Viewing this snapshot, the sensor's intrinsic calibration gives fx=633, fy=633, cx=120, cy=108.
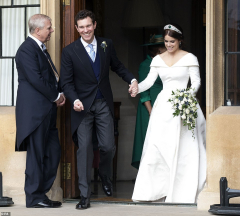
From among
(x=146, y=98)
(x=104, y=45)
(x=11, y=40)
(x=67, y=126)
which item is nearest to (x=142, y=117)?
(x=146, y=98)

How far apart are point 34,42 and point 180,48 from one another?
1.82 meters

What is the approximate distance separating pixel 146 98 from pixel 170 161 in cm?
144

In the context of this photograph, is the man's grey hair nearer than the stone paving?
No

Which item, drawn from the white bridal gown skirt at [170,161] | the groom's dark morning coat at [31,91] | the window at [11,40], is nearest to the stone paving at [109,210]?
the white bridal gown skirt at [170,161]

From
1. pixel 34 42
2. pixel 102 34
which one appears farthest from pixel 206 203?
pixel 102 34

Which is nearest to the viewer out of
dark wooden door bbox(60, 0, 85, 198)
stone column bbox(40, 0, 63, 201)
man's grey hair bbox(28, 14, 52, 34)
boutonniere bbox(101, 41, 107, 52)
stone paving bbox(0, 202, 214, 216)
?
stone paving bbox(0, 202, 214, 216)

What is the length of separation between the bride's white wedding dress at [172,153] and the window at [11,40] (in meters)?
1.47

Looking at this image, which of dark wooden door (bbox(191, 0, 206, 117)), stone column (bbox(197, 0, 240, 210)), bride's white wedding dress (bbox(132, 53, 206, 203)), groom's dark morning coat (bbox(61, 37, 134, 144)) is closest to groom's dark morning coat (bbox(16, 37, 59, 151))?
groom's dark morning coat (bbox(61, 37, 134, 144))

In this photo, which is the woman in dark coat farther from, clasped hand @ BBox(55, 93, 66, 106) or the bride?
clasped hand @ BBox(55, 93, 66, 106)

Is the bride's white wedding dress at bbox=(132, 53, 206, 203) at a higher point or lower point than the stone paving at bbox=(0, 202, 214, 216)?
higher

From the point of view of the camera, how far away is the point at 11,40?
23.6ft

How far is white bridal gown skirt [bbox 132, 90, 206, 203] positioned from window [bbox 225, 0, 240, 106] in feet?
2.33

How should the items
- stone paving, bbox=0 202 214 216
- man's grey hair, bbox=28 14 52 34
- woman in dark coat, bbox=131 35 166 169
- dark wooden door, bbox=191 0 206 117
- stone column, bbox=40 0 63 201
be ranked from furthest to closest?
dark wooden door, bbox=191 0 206 117
woman in dark coat, bbox=131 35 166 169
stone column, bbox=40 0 63 201
man's grey hair, bbox=28 14 52 34
stone paving, bbox=0 202 214 216

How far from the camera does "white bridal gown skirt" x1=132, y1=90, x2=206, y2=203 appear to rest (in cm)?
698
